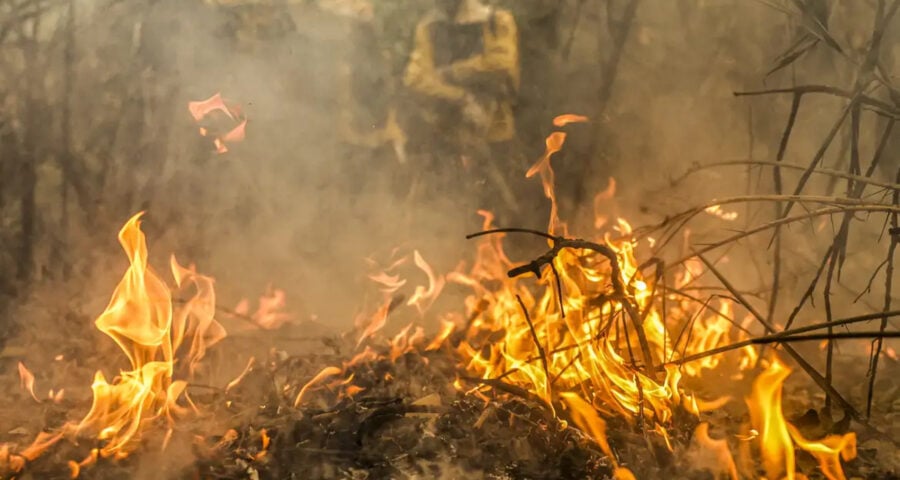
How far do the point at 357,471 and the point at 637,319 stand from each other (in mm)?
1301

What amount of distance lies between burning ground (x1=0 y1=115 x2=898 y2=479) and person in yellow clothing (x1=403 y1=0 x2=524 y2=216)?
3.13 ft

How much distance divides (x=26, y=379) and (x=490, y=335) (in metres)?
2.73

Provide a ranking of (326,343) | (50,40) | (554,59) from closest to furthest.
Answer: (326,343), (50,40), (554,59)

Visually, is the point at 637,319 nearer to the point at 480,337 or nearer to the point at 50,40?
the point at 480,337

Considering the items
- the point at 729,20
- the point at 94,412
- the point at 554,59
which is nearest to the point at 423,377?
the point at 94,412

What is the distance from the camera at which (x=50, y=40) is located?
4254 mm

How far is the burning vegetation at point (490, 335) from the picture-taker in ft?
8.93

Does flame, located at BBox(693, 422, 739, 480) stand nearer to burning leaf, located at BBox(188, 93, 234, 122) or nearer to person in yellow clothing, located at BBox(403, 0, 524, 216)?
person in yellow clothing, located at BBox(403, 0, 524, 216)

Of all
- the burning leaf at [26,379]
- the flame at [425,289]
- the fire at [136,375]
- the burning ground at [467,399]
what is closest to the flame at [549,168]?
the burning ground at [467,399]

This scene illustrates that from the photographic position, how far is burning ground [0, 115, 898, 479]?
2.69 metres

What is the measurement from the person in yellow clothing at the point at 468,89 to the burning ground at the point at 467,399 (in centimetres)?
95

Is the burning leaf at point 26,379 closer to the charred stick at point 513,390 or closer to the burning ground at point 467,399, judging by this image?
the burning ground at point 467,399

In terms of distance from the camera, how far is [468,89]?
4.56 meters

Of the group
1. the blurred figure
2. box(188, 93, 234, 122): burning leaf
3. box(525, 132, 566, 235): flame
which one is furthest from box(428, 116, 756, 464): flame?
box(188, 93, 234, 122): burning leaf
